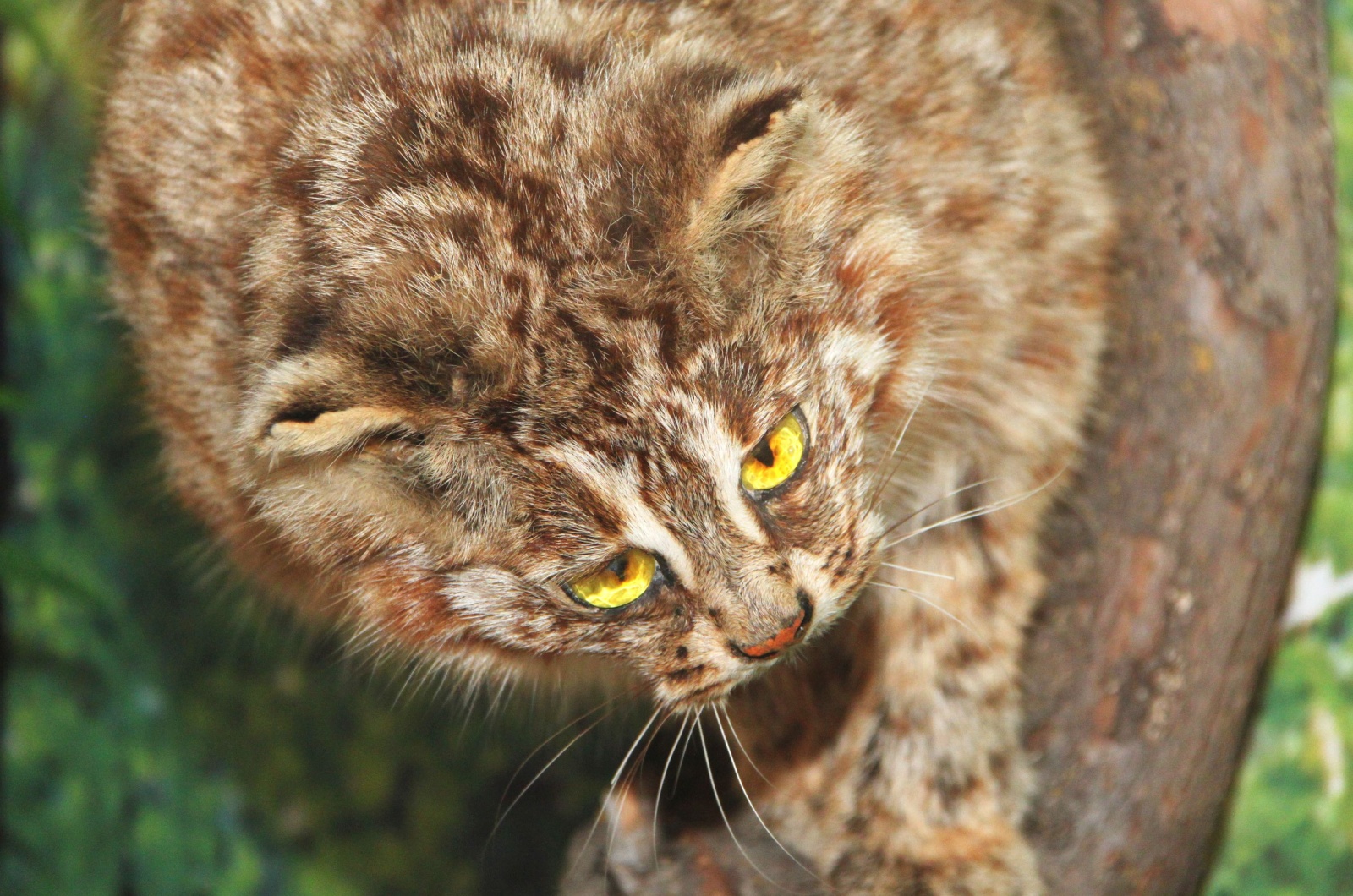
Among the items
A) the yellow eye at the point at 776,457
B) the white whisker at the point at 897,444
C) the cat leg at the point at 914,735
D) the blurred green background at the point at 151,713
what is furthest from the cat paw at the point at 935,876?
the blurred green background at the point at 151,713

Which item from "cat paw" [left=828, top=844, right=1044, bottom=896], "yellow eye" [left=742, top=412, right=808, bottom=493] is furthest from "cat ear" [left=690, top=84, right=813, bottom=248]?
"cat paw" [left=828, top=844, right=1044, bottom=896]

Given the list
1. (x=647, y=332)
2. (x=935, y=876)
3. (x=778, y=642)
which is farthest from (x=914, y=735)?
(x=647, y=332)

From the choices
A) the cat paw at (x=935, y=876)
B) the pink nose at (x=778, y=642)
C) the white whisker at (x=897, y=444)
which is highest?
the white whisker at (x=897, y=444)

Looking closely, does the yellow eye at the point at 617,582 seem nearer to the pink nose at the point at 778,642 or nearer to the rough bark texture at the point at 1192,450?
the pink nose at the point at 778,642

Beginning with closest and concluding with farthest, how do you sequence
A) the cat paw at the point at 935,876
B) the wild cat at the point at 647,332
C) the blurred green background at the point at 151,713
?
the wild cat at the point at 647,332 → the cat paw at the point at 935,876 → the blurred green background at the point at 151,713

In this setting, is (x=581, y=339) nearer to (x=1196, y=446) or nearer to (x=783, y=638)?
(x=783, y=638)

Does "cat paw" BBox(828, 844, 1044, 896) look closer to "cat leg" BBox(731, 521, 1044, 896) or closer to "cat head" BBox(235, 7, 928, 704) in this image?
"cat leg" BBox(731, 521, 1044, 896)

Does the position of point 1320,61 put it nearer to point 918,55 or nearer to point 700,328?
point 918,55
